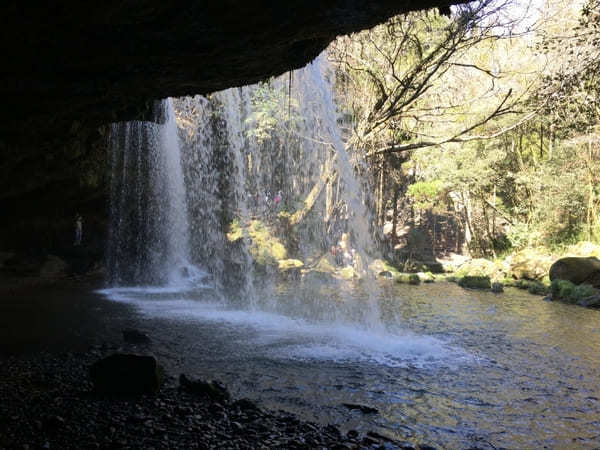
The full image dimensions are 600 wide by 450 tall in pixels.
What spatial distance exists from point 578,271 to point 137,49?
51.6ft

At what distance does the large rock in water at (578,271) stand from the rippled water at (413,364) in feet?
11.8

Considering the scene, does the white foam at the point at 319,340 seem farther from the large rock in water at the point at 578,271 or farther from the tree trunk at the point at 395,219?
the tree trunk at the point at 395,219

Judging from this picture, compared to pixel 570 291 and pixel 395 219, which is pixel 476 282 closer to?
pixel 570 291

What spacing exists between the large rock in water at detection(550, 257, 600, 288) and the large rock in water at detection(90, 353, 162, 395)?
14391mm

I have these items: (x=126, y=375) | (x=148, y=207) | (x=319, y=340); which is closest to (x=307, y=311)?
(x=319, y=340)

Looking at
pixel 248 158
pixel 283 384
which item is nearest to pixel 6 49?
pixel 283 384

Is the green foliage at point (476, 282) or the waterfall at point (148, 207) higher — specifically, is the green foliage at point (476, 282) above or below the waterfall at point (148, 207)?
below

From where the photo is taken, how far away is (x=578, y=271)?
15.9 meters

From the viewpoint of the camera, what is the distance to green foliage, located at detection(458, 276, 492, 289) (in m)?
17.7

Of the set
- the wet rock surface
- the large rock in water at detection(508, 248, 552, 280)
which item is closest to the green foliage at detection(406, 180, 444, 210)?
the large rock in water at detection(508, 248, 552, 280)

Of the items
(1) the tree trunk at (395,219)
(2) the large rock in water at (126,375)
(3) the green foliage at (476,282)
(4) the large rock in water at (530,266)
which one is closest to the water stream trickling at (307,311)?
(3) the green foliage at (476,282)

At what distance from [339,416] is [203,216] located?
1607cm

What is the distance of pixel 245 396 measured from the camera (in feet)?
16.9

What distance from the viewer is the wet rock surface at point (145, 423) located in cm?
378
